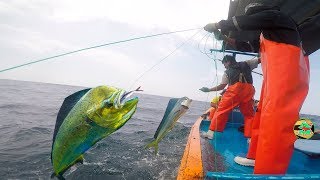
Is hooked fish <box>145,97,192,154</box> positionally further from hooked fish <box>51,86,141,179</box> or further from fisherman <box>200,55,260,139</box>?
fisherman <box>200,55,260,139</box>

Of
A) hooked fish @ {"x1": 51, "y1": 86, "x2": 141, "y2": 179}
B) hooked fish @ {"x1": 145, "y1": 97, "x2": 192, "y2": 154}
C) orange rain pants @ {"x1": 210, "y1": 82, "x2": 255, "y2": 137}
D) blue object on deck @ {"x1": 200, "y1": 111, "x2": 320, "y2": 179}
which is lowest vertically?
blue object on deck @ {"x1": 200, "y1": 111, "x2": 320, "y2": 179}

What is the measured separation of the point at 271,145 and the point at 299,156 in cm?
220

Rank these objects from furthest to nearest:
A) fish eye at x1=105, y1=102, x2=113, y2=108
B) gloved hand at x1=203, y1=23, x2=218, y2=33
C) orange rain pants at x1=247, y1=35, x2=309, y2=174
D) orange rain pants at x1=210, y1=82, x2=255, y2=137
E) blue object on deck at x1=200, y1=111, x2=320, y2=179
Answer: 1. orange rain pants at x1=210, y1=82, x2=255, y2=137
2. gloved hand at x1=203, y1=23, x2=218, y2=33
3. orange rain pants at x1=247, y1=35, x2=309, y2=174
4. blue object on deck at x1=200, y1=111, x2=320, y2=179
5. fish eye at x1=105, y1=102, x2=113, y2=108

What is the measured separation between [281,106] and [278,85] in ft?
0.70

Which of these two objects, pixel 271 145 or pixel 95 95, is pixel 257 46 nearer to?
pixel 271 145

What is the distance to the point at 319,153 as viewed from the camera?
423cm

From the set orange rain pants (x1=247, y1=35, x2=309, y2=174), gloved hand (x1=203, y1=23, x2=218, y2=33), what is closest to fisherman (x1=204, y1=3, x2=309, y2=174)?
orange rain pants (x1=247, y1=35, x2=309, y2=174)

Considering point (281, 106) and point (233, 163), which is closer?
point (281, 106)

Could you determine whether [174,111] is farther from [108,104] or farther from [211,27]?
[211,27]

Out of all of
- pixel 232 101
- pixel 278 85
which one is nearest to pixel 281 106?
pixel 278 85

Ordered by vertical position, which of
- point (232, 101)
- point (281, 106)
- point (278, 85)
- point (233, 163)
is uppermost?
point (278, 85)

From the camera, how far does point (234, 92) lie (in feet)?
17.7

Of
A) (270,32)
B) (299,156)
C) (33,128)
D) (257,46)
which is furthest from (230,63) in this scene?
(33,128)

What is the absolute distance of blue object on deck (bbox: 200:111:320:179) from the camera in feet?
8.61
